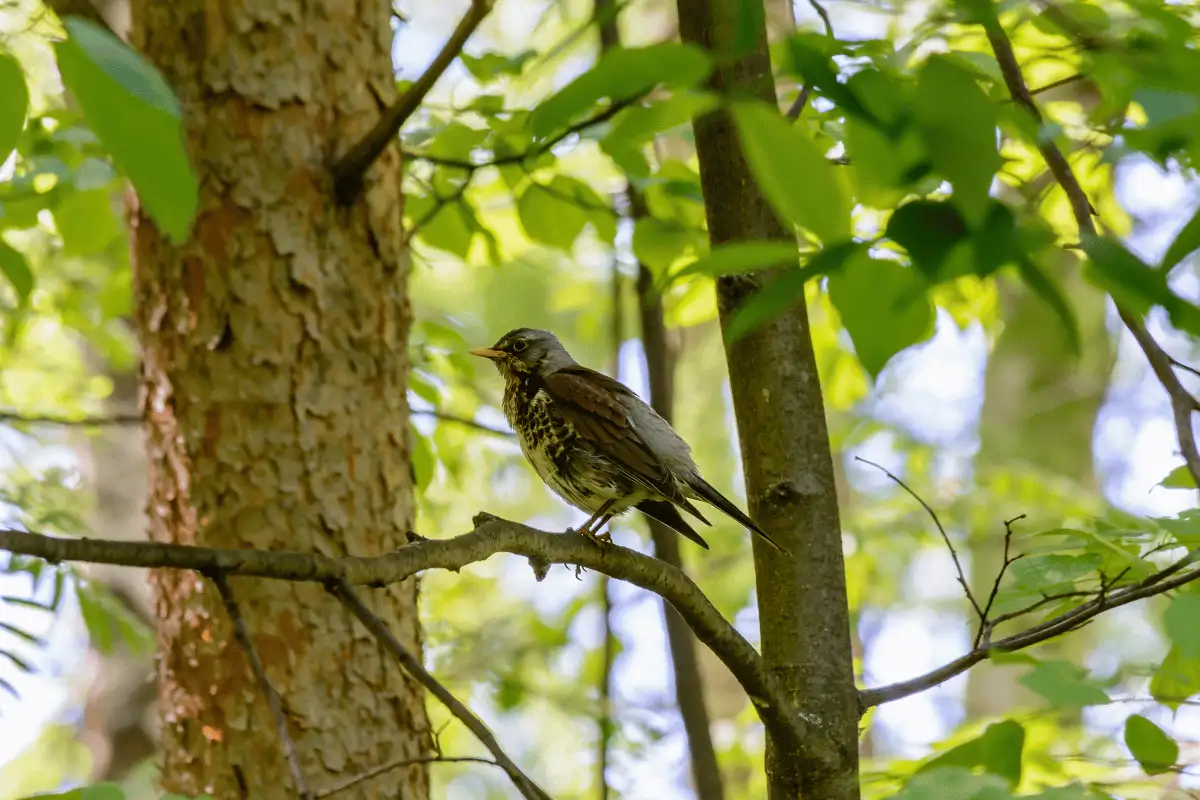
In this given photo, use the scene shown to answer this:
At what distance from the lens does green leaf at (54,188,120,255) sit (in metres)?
3.79

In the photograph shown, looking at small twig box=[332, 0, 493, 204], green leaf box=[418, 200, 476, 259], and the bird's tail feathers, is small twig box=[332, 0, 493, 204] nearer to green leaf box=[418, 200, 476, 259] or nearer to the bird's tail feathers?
green leaf box=[418, 200, 476, 259]

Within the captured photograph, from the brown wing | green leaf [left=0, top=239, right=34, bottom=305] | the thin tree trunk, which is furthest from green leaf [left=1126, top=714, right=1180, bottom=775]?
green leaf [left=0, top=239, right=34, bottom=305]

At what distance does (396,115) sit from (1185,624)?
219 centimetres

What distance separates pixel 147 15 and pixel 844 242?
295cm

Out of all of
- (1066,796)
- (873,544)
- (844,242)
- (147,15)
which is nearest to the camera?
(844,242)

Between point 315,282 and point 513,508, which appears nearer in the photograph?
point 315,282

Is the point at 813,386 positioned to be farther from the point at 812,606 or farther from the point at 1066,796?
the point at 1066,796

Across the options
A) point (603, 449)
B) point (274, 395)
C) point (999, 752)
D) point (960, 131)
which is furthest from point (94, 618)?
point (960, 131)

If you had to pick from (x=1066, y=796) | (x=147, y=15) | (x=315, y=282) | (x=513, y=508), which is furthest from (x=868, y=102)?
(x=513, y=508)

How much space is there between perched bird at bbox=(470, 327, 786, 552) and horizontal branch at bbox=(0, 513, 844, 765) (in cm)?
93

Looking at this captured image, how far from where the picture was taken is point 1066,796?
5.52ft

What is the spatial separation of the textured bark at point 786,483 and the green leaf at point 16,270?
1.96 metres

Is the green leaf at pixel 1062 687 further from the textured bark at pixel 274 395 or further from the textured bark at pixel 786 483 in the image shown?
the textured bark at pixel 274 395

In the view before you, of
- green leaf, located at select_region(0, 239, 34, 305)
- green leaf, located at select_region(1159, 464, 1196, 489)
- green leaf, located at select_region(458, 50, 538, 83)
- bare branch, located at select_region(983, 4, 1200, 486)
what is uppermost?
green leaf, located at select_region(458, 50, 538, 83)
